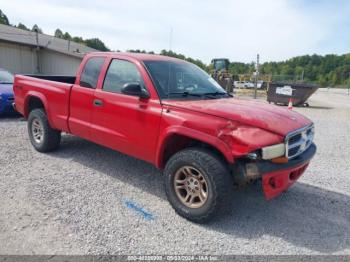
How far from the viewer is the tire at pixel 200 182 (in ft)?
10.7

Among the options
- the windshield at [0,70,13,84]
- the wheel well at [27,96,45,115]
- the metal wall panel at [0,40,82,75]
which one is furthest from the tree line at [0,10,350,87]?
Result: the wheel well at [27,96,45,115]

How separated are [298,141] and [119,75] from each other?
2.60 metres

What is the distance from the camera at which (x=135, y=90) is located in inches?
148

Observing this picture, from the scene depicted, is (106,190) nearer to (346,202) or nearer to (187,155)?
(187,155)

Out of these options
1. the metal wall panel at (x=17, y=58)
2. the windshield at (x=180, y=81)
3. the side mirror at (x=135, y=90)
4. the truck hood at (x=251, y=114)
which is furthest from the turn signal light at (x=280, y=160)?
the metal wall panel at (x=17, y=58)

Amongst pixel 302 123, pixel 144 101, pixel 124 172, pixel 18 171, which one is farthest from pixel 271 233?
pixel 18 171

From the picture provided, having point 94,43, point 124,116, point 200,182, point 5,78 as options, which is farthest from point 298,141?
point 94,43

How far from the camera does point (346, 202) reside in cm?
425

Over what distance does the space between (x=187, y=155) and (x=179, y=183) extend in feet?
1.34

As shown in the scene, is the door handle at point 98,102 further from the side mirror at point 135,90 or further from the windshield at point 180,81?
the windshield at point 180,81

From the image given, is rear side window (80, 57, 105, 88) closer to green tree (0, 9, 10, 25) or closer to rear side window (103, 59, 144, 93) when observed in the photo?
rear side window (103, 59, 144, 93)

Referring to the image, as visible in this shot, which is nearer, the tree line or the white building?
the white building

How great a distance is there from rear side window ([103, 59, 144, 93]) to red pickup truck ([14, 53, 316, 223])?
15mm

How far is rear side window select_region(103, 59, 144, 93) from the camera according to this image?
4252mm
